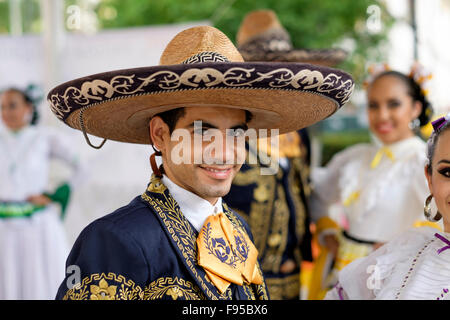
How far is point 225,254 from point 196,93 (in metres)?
0.50

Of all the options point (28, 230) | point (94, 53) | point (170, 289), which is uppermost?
point (94, 53)

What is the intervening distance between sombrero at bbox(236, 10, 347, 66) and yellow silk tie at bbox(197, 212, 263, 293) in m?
1.82

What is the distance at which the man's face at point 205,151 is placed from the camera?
151 cm

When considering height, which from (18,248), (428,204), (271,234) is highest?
(428,204)

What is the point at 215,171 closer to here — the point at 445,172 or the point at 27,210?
the point at 445,172

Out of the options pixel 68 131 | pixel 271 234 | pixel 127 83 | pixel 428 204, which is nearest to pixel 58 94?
pixel 127 83

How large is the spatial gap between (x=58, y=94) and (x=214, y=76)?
47cm

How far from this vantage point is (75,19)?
3121 mm

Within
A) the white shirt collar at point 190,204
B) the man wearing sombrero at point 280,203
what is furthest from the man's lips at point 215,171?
the man wearing sombrero at point 280,203

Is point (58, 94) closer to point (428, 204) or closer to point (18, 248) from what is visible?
point (428, 204)

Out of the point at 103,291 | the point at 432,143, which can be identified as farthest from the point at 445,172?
the point at 103,291

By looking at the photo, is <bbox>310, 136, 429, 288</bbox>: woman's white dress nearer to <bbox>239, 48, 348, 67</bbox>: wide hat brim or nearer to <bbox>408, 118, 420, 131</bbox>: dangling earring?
<bbox>408, 118, 420, 131</bbox>: dangling earring

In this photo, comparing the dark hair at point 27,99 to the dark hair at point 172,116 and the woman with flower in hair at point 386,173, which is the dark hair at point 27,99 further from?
the dark hair at point 172,116

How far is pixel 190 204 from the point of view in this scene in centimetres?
159
